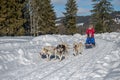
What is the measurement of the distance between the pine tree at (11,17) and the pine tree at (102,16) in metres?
18.9

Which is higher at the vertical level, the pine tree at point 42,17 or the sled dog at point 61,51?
the pine tree at point 42,17

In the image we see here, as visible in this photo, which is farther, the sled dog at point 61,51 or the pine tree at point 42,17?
the pine tree at point 42,17

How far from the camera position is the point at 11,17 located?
4219cm

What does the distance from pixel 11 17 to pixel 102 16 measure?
2200cm

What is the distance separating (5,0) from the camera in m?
40.0

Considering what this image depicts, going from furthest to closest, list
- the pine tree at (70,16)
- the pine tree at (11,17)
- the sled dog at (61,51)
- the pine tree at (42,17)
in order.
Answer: the pine tree at (70,16), the pine tree at (42,17), the pine tree at (11,17), the sled dog at (61,51)

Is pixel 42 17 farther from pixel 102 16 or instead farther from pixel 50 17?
pixel 102 16

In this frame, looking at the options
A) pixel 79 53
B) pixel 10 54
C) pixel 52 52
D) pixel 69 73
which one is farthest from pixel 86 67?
pixel 79 53

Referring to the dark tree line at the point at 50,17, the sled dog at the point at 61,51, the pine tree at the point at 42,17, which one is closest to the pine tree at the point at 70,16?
the dark tree line at the point at 50,17

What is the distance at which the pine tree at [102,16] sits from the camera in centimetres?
5656

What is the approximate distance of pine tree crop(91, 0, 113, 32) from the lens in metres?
56.6

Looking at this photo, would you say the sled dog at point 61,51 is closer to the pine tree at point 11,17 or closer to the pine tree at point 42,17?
the pine tree at point 11,17

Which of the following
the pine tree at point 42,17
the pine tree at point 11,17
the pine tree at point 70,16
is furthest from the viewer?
the pine tree at point 70,16

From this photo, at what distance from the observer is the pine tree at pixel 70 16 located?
59.1 m
